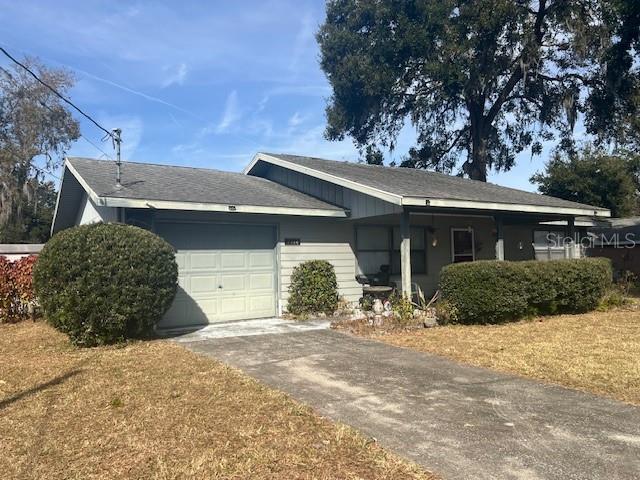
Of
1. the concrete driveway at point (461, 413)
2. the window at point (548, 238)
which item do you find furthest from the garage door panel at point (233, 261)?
the window at point (548, 238)

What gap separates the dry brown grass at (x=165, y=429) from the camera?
3.72m

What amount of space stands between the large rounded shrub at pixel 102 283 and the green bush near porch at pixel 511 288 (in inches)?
219

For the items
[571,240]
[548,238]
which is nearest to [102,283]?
[571,240]

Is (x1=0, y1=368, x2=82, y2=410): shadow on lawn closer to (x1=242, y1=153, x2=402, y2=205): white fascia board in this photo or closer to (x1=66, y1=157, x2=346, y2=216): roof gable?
(x1=66, y1=157, x2=346, y2=216): roof gable

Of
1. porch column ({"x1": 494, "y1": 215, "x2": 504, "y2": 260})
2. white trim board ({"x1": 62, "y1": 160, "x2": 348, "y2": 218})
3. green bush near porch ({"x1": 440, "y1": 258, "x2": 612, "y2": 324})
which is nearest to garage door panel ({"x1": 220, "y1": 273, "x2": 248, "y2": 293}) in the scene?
white trim board ({"x1": 62, "y1": 160, "x2": 348, "y2": 218})

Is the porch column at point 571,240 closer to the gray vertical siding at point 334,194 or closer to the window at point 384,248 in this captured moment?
the window at point 384,248

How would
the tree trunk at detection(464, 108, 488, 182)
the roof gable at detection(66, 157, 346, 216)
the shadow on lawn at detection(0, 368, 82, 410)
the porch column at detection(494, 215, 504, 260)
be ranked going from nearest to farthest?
the shadow on lawn at detection(0, 368, 82, 410) → the roof gable at detection(66, 157, 346, 216) → the porch column at detection(494, 215, 504, 260) → the tree trunk at detection(464, 108, 488, 182)

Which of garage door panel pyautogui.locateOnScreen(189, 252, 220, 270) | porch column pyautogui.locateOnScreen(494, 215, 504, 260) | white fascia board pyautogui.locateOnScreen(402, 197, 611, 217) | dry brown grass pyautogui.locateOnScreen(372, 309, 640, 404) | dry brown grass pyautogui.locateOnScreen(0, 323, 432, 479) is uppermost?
white fascia board pyautogui.locateOnScreen(402, 197, 611, 217)

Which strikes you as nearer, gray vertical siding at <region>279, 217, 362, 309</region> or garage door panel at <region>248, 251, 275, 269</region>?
garage door panel at <region>248, 251, 275, 269</region>

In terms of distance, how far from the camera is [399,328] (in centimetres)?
972

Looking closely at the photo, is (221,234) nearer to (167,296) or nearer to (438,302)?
(167,296)

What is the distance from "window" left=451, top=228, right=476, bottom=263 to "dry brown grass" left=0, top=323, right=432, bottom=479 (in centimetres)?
992

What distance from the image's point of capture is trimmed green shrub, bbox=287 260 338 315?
37.7 feet

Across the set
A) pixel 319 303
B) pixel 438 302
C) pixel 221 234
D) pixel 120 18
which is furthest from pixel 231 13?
pixel 438 302
